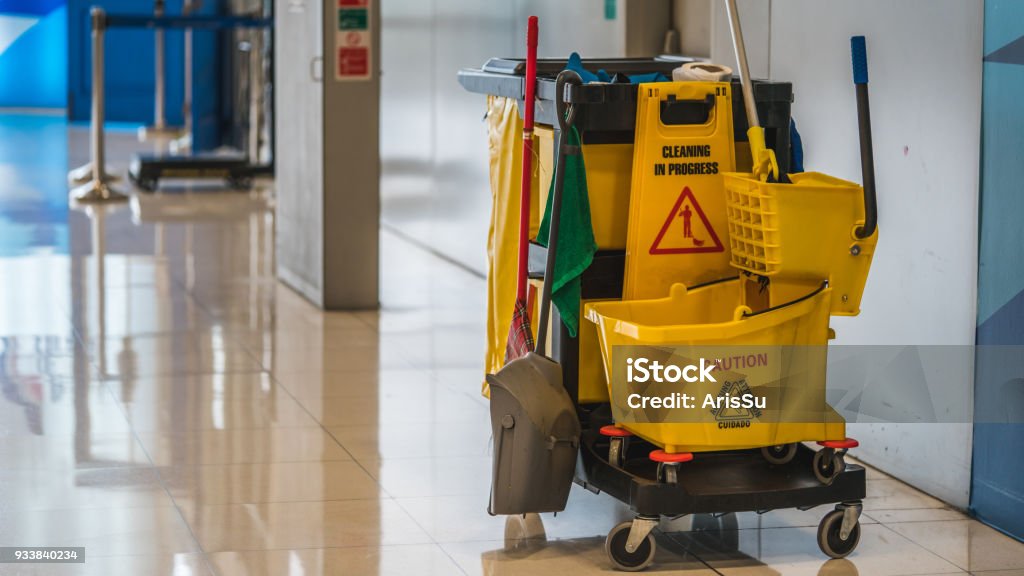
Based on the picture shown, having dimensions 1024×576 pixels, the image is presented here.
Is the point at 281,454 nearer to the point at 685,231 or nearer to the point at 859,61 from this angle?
the point at 685,231

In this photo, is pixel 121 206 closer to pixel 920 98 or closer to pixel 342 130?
pixel 342 130

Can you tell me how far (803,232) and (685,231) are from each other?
0.32m

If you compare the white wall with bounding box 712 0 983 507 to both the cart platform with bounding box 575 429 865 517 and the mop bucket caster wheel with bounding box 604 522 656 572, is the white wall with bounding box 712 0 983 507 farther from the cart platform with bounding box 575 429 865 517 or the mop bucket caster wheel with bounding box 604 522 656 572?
the mop bucket caster wheel with bounding box 604 522 656 572

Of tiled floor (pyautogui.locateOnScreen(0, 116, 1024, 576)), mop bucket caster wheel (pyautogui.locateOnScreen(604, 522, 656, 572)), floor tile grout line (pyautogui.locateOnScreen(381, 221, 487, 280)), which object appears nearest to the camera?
mop bucket caster wheel (pyautogui.locateOnScreen(604, 522, 656, 572))

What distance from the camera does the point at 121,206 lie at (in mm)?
10133

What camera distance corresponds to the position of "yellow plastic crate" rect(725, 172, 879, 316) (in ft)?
10.5

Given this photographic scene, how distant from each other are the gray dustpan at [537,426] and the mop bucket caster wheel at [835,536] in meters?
0.62

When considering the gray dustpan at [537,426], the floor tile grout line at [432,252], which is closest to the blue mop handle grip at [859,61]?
the gray dustpan at [537,426]

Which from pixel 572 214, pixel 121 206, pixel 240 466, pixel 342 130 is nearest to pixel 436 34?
pixel 342 130

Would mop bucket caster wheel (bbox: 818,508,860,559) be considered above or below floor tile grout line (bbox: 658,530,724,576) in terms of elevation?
above

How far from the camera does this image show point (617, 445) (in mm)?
3393

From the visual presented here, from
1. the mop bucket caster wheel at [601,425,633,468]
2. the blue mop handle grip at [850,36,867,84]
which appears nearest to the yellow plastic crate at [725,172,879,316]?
the blue mop handle grip at [850,36,867,84]

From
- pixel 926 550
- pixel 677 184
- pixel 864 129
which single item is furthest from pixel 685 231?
pixel 926 550

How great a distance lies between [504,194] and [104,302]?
134 inches
